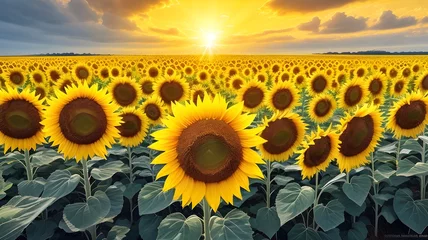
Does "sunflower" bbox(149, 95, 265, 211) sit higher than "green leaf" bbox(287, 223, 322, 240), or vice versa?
"sunflower" bbox(149, 95, 265, 211)

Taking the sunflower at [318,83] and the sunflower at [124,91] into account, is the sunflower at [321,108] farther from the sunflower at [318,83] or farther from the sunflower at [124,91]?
the sunflower at [124,91]

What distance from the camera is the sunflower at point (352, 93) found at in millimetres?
7723

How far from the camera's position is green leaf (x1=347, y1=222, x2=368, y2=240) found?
4.23m

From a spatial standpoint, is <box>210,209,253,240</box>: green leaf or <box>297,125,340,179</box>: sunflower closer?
<box>210,209,253,240</box>: green leaf

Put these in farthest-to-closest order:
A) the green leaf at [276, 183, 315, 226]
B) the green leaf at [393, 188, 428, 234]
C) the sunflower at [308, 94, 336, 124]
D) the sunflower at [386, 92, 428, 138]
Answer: the sunflower at [308, 94, 336, 124], the sunflower at [386, 92, 428, 138], the green leaf at [393, 188, 428, 234], the green leaf at [276, 183, 315, 226]

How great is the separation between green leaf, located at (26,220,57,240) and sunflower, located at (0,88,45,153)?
0.90m

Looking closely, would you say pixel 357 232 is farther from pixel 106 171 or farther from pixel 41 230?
pixel 41 230

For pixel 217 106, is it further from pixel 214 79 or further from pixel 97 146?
pixel 214 79

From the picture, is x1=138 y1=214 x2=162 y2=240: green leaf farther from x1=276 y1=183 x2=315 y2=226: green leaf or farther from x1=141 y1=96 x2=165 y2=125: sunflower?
x1=141 y1=96 x2=165 y2=125: sunflower

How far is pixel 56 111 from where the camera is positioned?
364 cm

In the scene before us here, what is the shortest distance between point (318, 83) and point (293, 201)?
689cm

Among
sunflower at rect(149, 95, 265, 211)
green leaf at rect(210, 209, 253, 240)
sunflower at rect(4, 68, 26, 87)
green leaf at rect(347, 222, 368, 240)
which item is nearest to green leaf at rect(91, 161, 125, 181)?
green leaf at rect(210, 209, 253, 240)

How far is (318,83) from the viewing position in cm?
979

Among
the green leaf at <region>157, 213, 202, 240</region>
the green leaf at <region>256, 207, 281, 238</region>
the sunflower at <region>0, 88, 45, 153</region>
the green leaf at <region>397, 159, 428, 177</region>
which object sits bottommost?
the green leaf at <region>256, 207, 281, 238</region>
